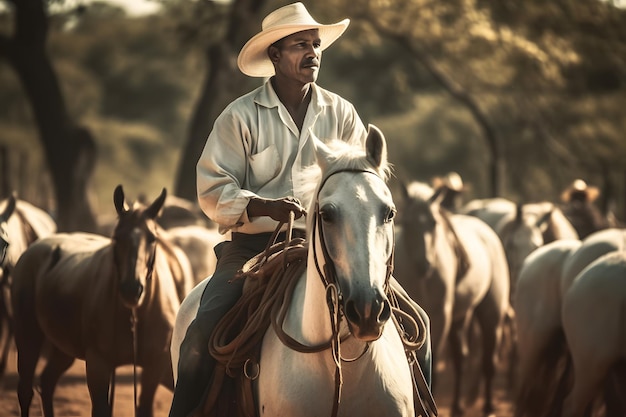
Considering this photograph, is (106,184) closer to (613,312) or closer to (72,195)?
(72,195)

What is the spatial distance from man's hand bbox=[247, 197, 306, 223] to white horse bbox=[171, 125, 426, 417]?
0.51ft

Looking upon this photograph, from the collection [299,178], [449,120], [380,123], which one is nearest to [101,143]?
[380,123]

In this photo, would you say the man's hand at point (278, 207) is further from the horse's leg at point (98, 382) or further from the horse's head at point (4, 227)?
the horse's head at point (4, 227)

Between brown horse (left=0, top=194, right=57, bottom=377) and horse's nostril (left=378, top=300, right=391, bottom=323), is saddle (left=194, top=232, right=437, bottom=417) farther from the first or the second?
brown horse (left=0, top=194, right=57, bottom=377)

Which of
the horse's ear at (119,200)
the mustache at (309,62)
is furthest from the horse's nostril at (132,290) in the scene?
the mustache at (309,62)

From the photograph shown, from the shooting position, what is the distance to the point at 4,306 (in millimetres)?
12312

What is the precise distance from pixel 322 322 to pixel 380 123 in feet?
127

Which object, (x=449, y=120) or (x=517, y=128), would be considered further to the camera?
(x=449, y=120)

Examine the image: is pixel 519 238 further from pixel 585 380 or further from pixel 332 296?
pixel 332 296

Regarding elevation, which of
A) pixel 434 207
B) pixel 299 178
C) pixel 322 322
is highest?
pixel 299 178

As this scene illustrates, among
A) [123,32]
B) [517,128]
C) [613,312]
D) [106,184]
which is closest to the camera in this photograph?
[613,312]

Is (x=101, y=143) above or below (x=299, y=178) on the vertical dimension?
below

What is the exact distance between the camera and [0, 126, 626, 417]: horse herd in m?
4.27

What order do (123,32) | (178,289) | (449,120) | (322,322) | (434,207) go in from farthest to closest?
(123,32) < (449,120) < (434,207) < (178,289) < (322,322)
